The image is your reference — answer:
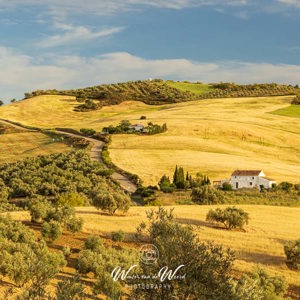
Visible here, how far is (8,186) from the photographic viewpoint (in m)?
69.0

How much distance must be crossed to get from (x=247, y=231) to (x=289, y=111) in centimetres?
13013

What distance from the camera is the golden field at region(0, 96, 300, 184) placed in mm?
90938

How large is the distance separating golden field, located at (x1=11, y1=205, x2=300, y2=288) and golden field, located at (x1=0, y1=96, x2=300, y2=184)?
34432mm

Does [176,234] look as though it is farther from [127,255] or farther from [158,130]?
[158,130]

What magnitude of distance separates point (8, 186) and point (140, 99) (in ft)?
426

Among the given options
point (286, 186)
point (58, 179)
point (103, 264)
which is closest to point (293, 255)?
point (103, 264)

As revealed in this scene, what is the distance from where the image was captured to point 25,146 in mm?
115188

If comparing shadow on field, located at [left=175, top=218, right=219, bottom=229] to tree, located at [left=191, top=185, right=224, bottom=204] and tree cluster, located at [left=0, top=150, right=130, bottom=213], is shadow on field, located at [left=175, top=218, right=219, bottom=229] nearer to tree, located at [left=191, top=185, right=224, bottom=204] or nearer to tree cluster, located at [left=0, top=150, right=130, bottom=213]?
tree cluster, located at [left=0, top=150, right=130, bottom=213]

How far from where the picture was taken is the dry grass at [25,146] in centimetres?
10444

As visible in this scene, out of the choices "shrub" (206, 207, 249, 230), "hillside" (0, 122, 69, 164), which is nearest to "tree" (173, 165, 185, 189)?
"shrub" (206, 207, 249, 230)

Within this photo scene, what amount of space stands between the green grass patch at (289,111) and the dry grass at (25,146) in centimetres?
8099

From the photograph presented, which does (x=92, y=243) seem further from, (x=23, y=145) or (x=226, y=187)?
(x=23, y=145)

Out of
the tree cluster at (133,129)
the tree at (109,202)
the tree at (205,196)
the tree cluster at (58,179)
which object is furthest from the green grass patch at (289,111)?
the tree at (109,202)

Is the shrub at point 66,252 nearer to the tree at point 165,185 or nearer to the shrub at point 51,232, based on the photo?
the shrub at point 51,232
